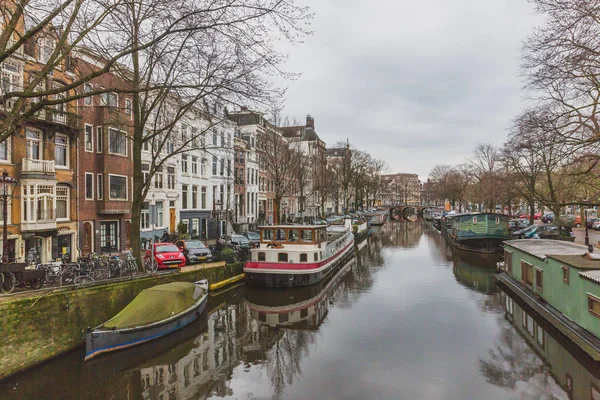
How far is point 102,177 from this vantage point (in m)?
27.7

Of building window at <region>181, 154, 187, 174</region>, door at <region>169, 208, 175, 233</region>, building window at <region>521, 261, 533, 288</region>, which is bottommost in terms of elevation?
building window at <region>521, 261, 533, 288</region>

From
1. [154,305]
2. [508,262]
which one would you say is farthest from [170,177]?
[508,262]

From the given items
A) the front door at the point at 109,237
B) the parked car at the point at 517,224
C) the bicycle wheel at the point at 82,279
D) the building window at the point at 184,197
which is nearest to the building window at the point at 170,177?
the building window at the point at 184,197

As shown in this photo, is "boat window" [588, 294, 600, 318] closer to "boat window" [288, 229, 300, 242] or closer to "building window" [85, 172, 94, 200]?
"boat window" [288, 229, 300, 242]

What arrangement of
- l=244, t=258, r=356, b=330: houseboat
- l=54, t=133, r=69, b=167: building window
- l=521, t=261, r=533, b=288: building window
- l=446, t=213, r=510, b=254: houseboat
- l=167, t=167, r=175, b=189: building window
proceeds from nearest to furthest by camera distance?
l=244, t=258, r=356, b=330: houseboat → l=521, t=261, r=533, b=288: building window → l=54, t=133, r=69, b=167: building window → l=167, t=167, r=175, b=189: building window → l=446, t=213, r=510, b=254: houseboat

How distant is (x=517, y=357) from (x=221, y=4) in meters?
14.2

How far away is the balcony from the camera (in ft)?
70.3

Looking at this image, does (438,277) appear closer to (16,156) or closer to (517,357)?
(517,357)

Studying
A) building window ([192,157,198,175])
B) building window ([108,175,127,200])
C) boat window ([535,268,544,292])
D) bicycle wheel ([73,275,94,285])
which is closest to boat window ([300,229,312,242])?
bicycle wheel ([73,275,94,285])

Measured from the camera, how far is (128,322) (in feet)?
43.0

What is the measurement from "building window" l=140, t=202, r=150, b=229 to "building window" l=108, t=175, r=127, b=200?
10.8ft

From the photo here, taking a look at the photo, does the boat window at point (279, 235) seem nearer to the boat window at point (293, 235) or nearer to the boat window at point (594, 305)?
the boat window at point (293, 235)

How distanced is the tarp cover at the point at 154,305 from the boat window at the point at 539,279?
15.2 metres

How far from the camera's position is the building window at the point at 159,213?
34844 mm
